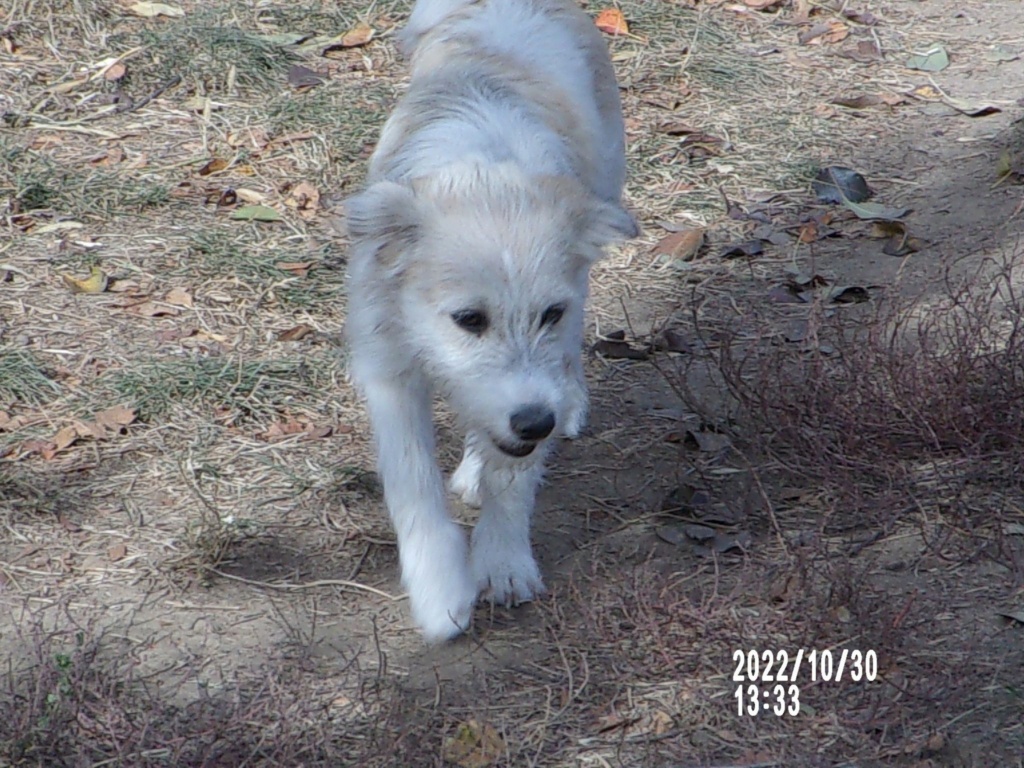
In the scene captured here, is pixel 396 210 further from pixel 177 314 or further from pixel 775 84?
pixel 775 84

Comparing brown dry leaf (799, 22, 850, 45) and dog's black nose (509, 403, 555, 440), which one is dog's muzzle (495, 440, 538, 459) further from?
brown dry leaf (799, 22, 850, 45)

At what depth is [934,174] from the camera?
6.59 m

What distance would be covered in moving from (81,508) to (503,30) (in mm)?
2067

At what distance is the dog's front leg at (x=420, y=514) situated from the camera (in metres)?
3.67

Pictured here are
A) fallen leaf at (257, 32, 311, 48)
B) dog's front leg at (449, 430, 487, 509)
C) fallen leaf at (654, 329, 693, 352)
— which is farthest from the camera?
fallen leaf at (257, 32, 311, 48)

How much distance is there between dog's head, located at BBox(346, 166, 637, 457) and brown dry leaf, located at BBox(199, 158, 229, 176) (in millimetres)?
3110

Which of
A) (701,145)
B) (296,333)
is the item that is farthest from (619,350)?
(701,145)

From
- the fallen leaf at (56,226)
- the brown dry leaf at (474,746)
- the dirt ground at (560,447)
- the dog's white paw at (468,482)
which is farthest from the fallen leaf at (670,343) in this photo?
the fallen leaf at (56,226)

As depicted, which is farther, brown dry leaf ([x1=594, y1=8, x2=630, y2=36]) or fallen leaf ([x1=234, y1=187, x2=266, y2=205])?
brown dry leaf ([x1=594, y1=8, x2=630, y2=36])

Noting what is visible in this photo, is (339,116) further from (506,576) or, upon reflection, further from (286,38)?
(506,576)

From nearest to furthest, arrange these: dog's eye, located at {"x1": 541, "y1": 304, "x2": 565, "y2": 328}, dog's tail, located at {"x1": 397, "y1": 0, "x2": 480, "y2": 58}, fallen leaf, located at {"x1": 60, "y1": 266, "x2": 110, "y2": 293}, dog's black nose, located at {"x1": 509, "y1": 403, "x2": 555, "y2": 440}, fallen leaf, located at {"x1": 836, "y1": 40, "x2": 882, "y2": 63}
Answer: dog's black nose, located at {"x1": 509, "y1": 403, "x2": 555, "y2": 440}
dog's eye, located at {"x1": 541, "y1": 304, "x2": 565, "y2": 328}
dog's tail, located at {"x1": 397, "y1": 0, "x2": 480, "y2": 58}
fallen leaf, located at {"x1": 60, "y1": 266, "x2": 110, "y2": 293}
fallen leaf, located at {"x1": 836, "y1": 40, "x2": 882, "y2": 63}

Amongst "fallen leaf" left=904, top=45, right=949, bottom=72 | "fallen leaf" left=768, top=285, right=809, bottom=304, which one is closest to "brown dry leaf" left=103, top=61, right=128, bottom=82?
"fallen leaf" left=768, top=285, right=809, bottom=304

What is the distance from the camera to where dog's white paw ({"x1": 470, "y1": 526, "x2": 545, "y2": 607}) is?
3822 mm
